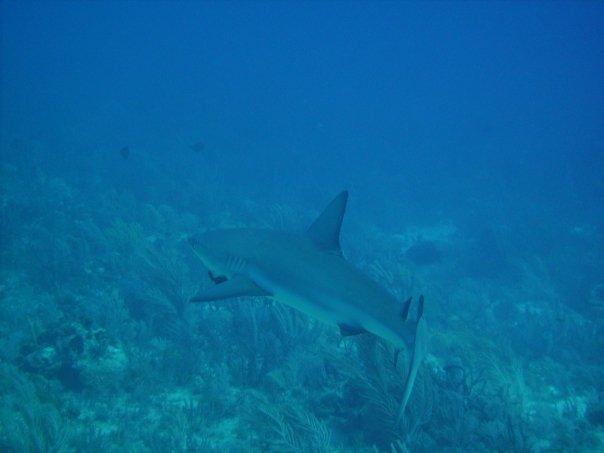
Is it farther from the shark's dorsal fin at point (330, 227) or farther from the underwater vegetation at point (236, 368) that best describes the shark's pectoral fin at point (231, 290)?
the underwater vegetation at point (236, 368)

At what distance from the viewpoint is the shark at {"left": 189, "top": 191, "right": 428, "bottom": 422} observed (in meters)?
3.30

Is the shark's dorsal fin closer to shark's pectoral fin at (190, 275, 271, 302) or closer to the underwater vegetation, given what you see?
shark's pectoral fin at (190, 275, 271, 302)

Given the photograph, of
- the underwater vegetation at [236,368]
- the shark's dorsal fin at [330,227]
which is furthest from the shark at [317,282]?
the underwater vegetation at [236,368]

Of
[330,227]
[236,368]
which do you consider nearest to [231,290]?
[330,227]

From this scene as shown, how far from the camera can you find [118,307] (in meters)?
7.68

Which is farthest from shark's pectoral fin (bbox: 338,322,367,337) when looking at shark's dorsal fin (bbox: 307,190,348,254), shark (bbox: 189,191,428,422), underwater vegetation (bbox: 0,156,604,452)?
underwater vegetation (bbox: 0,156,604,452)

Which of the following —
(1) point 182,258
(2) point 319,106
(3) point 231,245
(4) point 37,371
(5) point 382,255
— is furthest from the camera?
(2) point 319,106

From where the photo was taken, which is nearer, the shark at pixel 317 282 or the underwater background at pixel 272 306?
the shark at pixel 317 282

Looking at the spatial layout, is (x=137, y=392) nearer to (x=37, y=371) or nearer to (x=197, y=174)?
(x=37, y=371)

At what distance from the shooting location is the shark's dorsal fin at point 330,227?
3.69 metres

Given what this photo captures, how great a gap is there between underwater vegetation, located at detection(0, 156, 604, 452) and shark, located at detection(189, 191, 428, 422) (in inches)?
43.7

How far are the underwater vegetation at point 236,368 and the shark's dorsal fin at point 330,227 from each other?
1931 millimetres

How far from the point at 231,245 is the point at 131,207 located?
1451 centimetres

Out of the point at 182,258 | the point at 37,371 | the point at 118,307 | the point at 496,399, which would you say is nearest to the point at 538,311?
the point at 496,399
